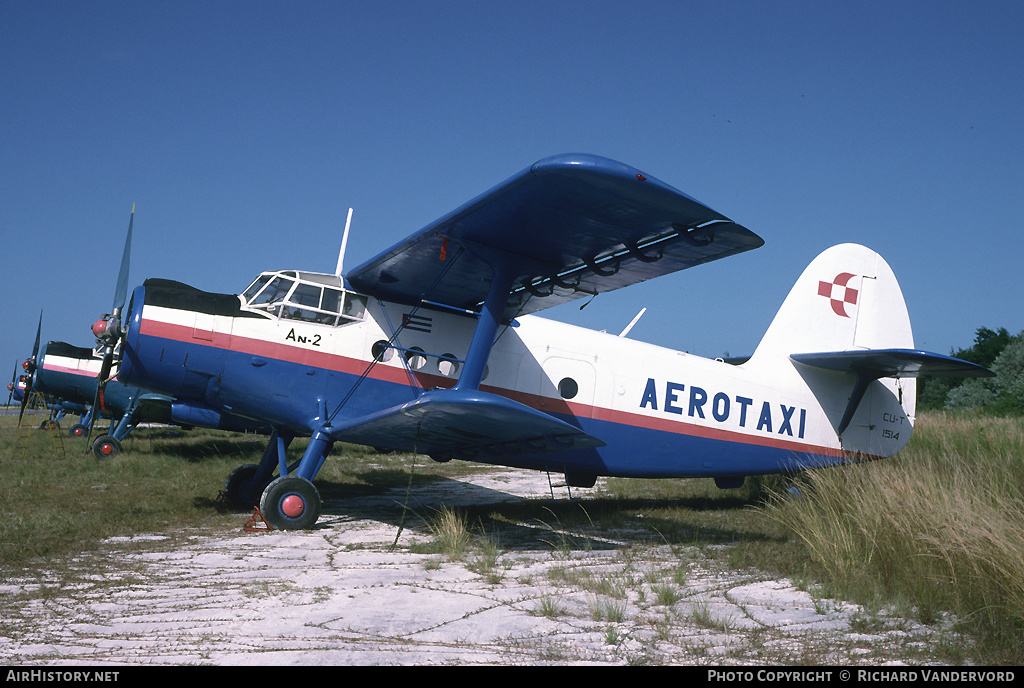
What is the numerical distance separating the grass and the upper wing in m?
2.41

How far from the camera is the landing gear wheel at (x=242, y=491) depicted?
326 inches

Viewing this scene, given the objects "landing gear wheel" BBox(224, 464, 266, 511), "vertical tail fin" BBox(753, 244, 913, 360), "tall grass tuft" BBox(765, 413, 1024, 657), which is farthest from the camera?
"vertical tail fin" BBox(753, 244, 913, 360)

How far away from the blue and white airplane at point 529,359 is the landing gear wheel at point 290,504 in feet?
0.07

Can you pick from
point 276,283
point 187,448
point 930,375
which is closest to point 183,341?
point 276,283

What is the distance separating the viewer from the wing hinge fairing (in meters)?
7.37

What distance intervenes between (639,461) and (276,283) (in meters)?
4.81

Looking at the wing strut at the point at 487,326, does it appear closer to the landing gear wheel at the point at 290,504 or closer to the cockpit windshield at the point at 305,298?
the cockpit windshield at the point at 305,298

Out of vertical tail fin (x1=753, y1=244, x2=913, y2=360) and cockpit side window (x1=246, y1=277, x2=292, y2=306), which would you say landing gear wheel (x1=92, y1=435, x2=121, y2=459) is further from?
vertical tail fin (x1=753, y1=244, x2=913, y2=360)

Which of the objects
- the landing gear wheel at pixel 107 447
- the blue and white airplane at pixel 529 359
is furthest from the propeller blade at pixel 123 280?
the landing gear wheel at pixel 107 447

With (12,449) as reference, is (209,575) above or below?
above

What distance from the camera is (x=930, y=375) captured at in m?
8.08

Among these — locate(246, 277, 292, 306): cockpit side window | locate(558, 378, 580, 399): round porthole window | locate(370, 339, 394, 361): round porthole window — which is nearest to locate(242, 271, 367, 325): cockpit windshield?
locate(246, 277, 292, 306): cockpit side window
